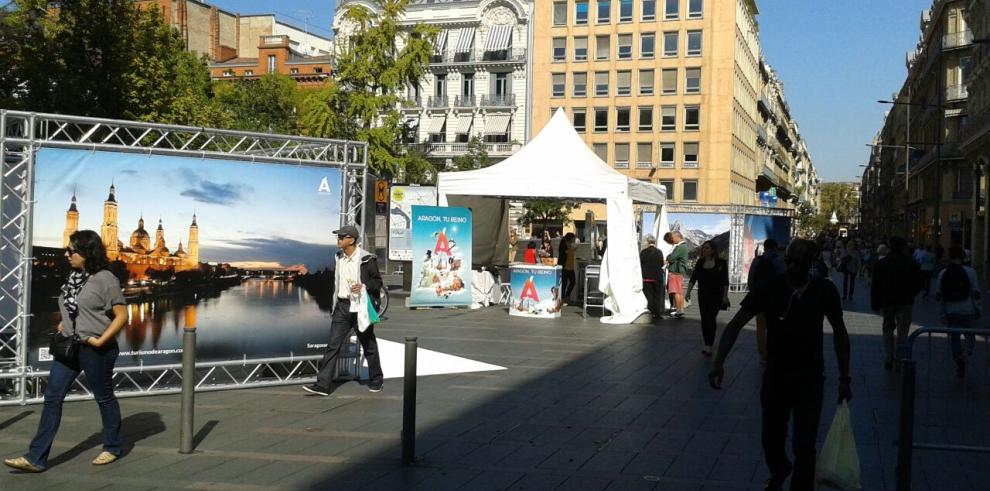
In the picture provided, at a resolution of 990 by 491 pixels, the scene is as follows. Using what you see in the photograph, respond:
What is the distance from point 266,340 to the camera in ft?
33.1

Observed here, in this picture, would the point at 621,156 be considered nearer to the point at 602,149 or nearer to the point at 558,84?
the point at 602,149

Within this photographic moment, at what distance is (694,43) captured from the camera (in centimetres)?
6888

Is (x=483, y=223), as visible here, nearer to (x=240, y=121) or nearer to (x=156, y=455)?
(x=156, y=455)

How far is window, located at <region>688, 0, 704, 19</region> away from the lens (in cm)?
6831

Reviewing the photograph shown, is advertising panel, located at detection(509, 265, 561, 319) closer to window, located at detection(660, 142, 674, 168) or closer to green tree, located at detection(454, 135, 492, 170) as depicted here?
green tree, located at detection(454, 135, 492, 170)

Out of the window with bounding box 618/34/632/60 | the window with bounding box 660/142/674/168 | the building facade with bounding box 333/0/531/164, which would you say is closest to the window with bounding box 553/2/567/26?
the building facade with bounding box 333/0/531/164

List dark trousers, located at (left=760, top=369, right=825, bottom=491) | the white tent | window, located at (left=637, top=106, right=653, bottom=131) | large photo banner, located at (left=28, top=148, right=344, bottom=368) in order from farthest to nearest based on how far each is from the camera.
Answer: window, located at (left=637, top=106, right=653, bottom=131) < the white tent < large photo banner, located at (left=28, top=148, right=344, bottom=368) < dark trousers, located at (left=760, top=369, right=825, bottom=491)

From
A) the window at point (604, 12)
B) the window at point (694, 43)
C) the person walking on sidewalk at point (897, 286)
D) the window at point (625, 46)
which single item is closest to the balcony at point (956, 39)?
the window at point (694, 43)

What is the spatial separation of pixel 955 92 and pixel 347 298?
60133 mm

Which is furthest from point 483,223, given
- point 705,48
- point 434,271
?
point 705,48

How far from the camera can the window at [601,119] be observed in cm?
7175

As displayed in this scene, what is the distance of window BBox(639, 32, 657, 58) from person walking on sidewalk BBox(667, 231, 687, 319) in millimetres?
51884

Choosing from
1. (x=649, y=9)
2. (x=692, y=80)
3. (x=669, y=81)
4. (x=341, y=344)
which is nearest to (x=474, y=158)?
(x=669, y=81)

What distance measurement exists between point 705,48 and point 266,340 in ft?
204
